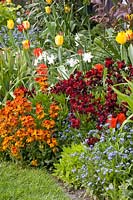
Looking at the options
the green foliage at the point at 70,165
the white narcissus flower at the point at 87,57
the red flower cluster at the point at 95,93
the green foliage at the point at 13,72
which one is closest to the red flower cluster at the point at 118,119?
the red flower cluster at the point at 95,93

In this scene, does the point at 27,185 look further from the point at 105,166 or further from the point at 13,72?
the point at 13,72

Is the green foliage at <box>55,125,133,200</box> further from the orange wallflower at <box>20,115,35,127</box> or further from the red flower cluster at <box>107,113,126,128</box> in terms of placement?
the orange wallflower at <box>20,115,35,127</box>

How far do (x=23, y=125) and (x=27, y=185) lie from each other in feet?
2.26

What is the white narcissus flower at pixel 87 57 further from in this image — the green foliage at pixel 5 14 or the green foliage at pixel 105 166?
the green foliage at pixel 5 14

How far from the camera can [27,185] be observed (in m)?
5.41

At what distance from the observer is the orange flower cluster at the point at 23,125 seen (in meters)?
5.77

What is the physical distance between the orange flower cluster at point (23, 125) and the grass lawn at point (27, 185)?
0.21m

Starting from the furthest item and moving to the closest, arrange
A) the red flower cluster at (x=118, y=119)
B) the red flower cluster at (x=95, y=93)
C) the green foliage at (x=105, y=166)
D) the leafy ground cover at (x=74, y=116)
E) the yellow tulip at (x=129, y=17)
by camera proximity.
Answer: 1. the yellow tulip at (x=129, y=17)
2. the red flower cluster at (x=95, y=93)
3. the red flower cluster at (x=118, y=119)
4. the leafy ground cover at (x=74, y=116)
5. the green foliage at (x=105, y=166)

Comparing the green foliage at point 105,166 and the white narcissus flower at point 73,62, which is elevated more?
the white narcissus flower at point 73,62

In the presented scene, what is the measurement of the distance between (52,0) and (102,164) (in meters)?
5.61

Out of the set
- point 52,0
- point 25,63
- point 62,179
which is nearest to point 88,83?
point 62,179

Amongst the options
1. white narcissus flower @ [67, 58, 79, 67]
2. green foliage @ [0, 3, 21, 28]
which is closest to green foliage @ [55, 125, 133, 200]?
white narcissus flower @ [67, 58, 79, 67]

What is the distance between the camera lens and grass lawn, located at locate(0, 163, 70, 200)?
5164 mm

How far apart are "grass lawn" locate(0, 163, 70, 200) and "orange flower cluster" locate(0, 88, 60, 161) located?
0.68ft
